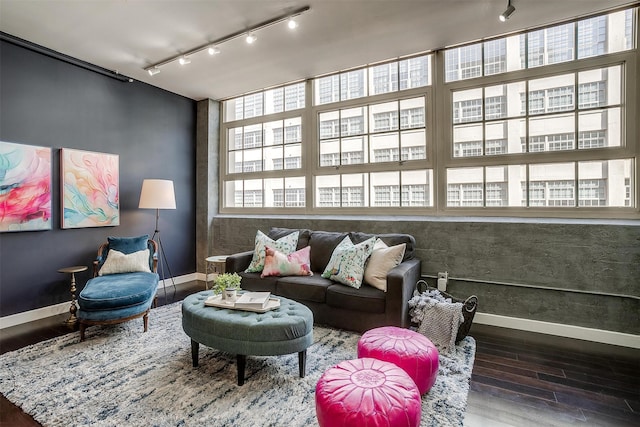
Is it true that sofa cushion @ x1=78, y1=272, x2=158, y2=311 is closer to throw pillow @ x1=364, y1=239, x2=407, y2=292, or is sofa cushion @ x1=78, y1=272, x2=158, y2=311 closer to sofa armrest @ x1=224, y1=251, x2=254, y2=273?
sofa armrest @ x1=224, y1=251, x2=254, y2=273

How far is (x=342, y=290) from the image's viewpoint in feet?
9.59

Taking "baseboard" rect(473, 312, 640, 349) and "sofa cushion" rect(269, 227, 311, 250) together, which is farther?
"sofa cushion" rect(269, 227, 311, 250)

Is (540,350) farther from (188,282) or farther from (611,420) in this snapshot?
(188,282)

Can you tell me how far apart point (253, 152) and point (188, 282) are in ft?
7.63

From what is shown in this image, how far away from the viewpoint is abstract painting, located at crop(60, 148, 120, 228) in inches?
142

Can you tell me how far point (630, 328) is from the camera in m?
2.70

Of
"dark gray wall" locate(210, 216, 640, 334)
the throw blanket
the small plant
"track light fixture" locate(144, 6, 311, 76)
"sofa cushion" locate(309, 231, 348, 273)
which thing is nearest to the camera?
the small plant

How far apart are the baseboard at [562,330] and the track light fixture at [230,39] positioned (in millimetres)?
3387

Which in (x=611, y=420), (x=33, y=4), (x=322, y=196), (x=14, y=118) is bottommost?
(x=611, y=420)

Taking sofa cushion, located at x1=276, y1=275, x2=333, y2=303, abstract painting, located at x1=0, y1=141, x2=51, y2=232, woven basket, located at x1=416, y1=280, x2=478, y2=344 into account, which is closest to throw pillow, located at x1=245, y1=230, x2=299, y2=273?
sofa cushion, located at x1=276, y1=275, x2=333, y2=303

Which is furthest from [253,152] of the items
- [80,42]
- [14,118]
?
[14,118]

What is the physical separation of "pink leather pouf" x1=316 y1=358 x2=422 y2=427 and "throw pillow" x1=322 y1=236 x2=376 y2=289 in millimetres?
1335

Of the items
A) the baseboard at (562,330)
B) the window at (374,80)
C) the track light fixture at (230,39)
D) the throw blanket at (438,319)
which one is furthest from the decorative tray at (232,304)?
the window at (374,80)

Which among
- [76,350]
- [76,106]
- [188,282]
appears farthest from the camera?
[188,282]
